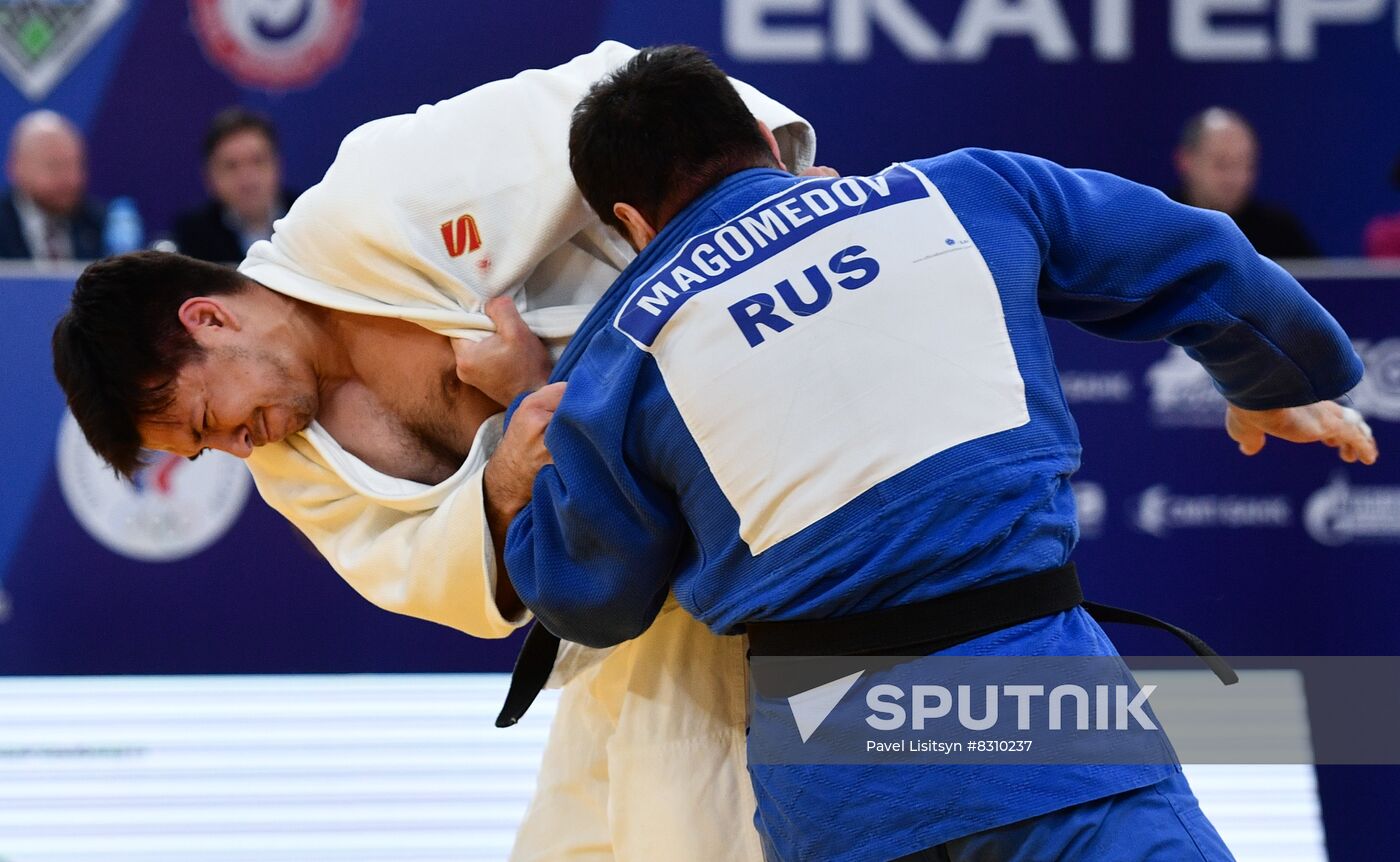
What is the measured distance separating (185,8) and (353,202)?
4258mm

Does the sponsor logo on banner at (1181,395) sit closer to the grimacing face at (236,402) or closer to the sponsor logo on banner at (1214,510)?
the sponsor logo on banner at (1214,510)

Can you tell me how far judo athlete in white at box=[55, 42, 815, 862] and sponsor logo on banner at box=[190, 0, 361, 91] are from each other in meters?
3.89

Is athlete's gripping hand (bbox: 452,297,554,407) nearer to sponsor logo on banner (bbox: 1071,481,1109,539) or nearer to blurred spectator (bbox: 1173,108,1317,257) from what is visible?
sponsor logo on banner (bbox: 1071,481,1109,539)

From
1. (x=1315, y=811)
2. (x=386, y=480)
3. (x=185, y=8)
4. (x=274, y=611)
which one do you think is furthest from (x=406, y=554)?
(x=185, y=8)

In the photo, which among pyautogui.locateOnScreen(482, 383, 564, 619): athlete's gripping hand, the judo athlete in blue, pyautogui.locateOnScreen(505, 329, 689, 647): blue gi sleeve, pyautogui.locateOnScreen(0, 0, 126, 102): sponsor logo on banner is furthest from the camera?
pyautogui.locateOnScreen(0, 0, 126, 102): sponsor logo on banner

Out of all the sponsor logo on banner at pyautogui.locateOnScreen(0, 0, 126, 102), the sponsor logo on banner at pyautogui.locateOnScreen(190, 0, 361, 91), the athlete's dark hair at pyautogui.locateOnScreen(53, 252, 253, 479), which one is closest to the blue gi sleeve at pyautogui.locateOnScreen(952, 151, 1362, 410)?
the athlete's dark hair at pyautogui.locateOnScreen(53, 252, 253, 479)

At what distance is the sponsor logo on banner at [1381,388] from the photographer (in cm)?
409

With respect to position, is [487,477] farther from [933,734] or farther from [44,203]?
[44,203]

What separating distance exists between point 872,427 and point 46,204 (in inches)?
193

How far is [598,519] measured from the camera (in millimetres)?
1972

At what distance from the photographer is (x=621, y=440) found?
6.32 ft

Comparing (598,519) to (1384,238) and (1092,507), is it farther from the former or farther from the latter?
(1384,238)

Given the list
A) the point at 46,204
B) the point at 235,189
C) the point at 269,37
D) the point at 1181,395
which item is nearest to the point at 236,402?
the point at 1181,395

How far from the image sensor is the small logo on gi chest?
2.46 meters
